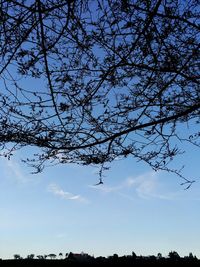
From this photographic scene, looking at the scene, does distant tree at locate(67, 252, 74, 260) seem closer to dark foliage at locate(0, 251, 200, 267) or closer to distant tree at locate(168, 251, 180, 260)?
dark foliage at locate(0, 251, 200, 267)

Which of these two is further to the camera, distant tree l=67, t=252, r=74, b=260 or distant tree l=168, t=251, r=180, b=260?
distant tree l=67, t=252, r=74, b=260

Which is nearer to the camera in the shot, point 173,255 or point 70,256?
point 173,255

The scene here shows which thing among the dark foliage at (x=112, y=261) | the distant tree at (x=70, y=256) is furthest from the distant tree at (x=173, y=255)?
the distant tree at (x=70, y=256)

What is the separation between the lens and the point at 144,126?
6039 mm

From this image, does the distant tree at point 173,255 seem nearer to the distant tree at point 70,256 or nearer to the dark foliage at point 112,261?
the dark foliage at point 112,261

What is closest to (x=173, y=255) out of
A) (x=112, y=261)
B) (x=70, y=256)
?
(x=112, y=261)

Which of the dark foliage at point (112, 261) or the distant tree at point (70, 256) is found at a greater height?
the distant tree at point (70, 256)

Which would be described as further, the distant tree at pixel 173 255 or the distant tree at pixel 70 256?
the distant tree at pixel 70 256

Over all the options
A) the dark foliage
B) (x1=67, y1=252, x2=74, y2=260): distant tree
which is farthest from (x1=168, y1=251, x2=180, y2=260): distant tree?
(x1=67, y1=252, x2=74, y2=260): distant tree

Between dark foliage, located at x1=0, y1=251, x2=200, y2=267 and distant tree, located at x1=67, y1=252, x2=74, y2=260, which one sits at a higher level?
distant tree, located at x1=67, y1=252, x2=74, y2=260

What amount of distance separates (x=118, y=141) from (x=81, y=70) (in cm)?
127

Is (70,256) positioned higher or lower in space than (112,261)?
higher

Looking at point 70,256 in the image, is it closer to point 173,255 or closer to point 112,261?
point 112,261

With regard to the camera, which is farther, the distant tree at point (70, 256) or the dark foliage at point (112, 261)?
the distant tree at point (70, 256)
